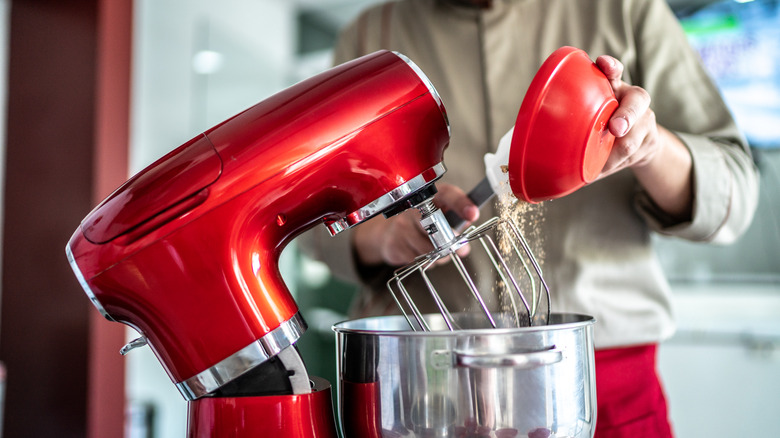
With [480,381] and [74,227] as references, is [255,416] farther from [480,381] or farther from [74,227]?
[74,227]

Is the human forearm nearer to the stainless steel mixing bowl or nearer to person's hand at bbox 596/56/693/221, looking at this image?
person's hand at bbox 596/56/693/221

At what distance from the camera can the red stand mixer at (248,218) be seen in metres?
0.35

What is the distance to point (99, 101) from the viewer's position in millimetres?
1511

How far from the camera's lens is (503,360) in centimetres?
30

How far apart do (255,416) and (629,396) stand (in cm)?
35

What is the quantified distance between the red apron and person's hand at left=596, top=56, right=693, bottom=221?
14cm

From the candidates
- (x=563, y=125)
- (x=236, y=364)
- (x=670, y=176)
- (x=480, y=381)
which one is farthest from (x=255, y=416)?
(x=670, y=176)

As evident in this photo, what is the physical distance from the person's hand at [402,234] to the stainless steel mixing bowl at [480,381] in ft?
0.48

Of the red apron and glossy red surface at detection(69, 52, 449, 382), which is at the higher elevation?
glossy red surface at detection(69, 52, 449, 382)

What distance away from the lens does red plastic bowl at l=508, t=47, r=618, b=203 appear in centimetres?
33

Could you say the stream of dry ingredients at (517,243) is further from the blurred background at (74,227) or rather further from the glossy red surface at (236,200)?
the blurred background at (74,227)

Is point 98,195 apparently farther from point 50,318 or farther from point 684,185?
point 684,185

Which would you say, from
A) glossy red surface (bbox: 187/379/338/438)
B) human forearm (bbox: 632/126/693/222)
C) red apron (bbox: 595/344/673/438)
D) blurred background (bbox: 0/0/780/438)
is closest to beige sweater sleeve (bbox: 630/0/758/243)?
human forearm (bbox: 632/126/693/222)

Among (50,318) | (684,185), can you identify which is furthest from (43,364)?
(684,185)
